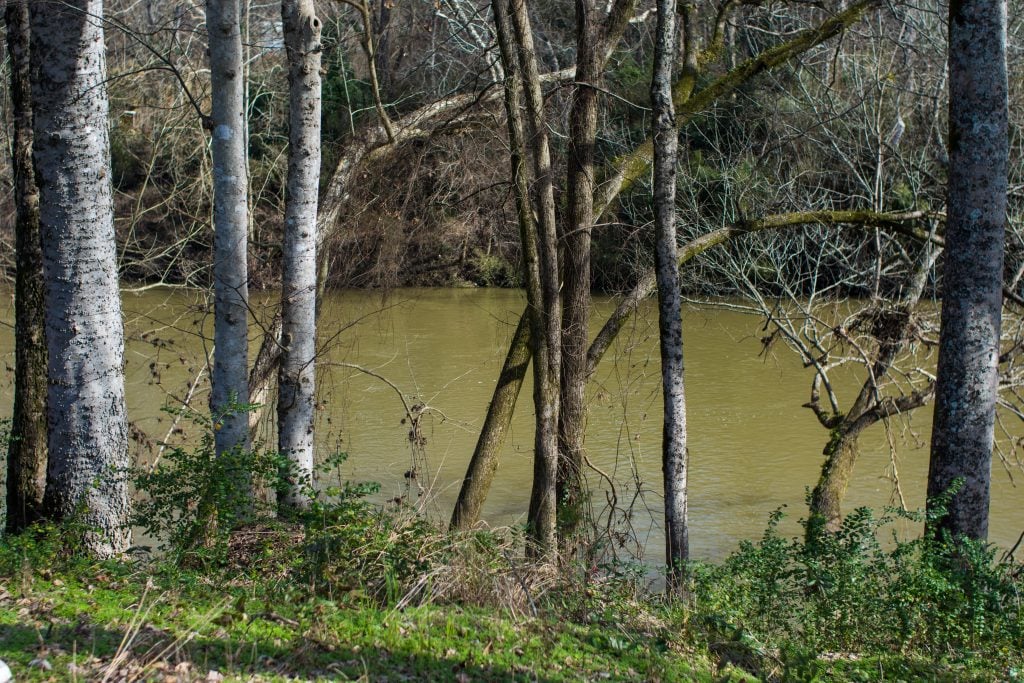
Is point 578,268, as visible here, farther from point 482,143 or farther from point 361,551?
point 361,551

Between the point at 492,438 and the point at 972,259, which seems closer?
the point at 972,259

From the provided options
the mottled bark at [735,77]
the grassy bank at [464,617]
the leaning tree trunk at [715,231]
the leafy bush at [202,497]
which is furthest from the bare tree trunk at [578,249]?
the leafy bush at [202,497]

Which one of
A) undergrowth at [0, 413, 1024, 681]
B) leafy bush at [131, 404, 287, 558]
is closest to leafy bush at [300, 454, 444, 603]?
undergrowth at [0, 413, 1024, 681]

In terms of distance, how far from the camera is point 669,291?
23.2 ft

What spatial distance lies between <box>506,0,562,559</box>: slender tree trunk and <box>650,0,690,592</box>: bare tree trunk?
89cm

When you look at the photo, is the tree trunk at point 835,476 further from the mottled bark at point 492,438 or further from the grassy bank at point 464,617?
the grassy bank at point 464,617

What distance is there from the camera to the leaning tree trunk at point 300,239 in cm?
653

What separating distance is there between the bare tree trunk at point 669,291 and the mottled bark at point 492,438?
164 cm

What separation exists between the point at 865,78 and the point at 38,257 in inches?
456

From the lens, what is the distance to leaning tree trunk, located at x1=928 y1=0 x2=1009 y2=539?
6203mm

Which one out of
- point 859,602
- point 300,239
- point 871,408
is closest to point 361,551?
point 300,239

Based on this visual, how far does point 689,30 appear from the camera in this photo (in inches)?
332

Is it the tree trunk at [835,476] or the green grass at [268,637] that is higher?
the green grass at [268,637]

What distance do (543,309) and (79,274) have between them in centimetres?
348
